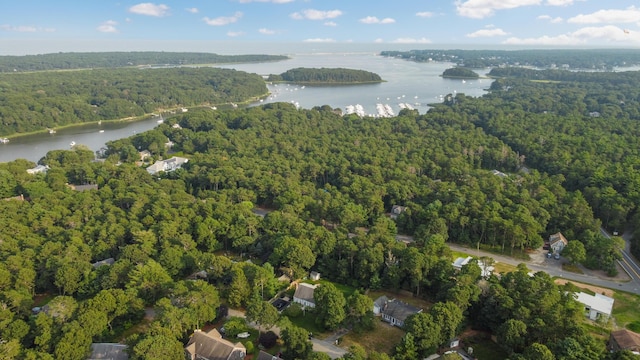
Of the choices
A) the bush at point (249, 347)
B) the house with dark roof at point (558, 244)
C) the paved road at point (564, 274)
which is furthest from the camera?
the house with dark roof at point (558, 244)

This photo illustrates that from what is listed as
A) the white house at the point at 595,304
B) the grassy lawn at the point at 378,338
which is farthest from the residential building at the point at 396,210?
the white house at the point at 595,304

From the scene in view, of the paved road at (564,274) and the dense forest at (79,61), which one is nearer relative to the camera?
the paved road at (564,274)

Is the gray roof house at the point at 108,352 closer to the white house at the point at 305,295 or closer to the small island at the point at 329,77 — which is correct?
the white house at the point at 305,295

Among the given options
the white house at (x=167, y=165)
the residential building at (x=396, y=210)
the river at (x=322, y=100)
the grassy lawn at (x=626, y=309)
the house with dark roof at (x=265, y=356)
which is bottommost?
the grassy lawn at (x=626, y=309)

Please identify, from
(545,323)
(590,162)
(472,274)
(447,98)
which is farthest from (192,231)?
(447,98)

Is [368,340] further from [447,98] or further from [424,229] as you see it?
[447,98]

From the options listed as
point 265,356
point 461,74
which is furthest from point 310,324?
point 461,74

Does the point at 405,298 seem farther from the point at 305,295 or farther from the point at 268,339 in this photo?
the point at 268,339
